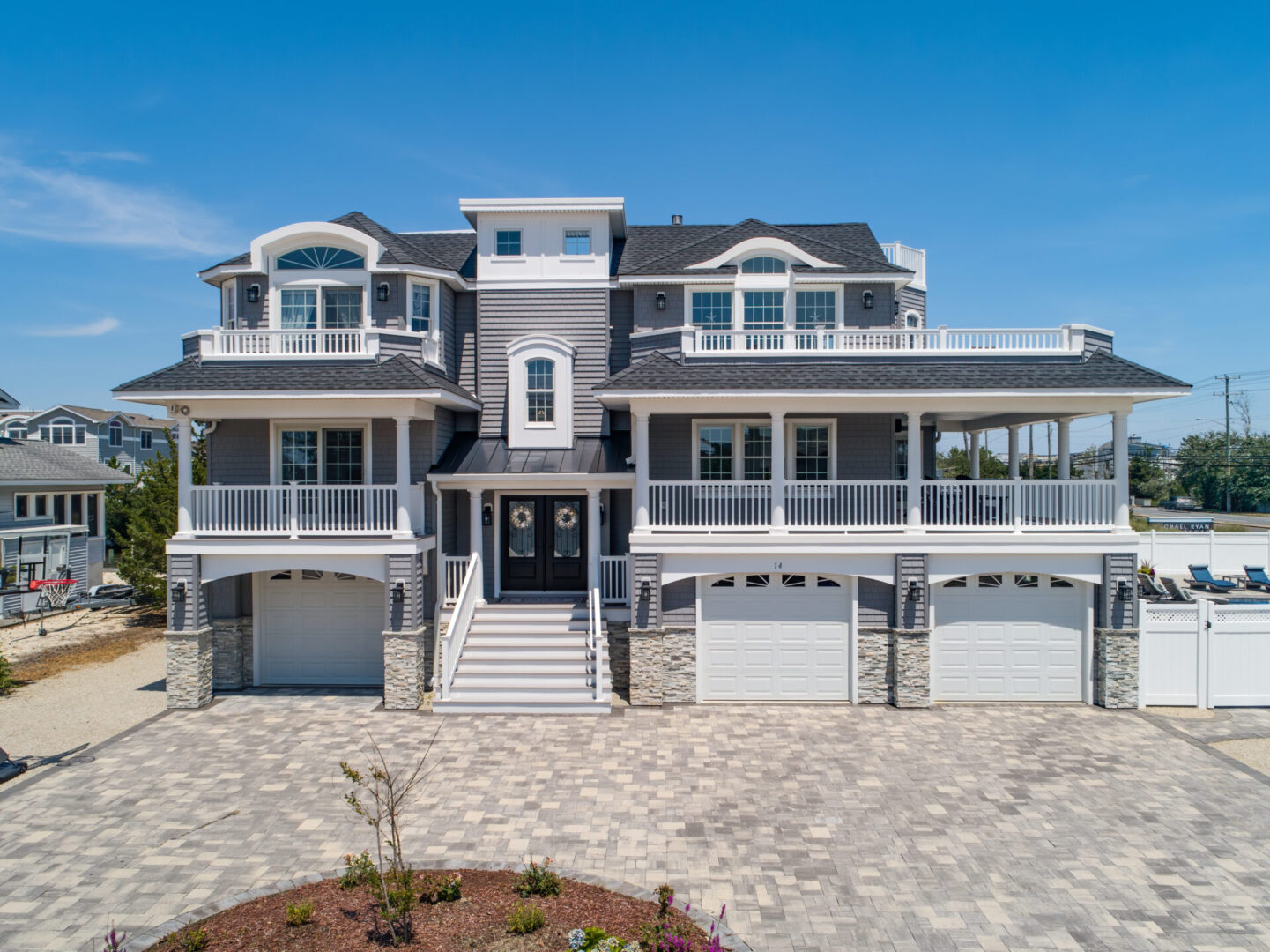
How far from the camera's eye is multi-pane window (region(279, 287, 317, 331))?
16625 millimetres

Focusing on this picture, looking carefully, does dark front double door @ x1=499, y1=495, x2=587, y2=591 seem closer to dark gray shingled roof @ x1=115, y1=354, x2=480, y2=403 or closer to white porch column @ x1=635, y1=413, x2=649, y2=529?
white porch column @ x1=635, y1=413, x2=649, y2=529

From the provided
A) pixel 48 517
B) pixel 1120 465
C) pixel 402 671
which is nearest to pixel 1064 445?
pixel 1120 465

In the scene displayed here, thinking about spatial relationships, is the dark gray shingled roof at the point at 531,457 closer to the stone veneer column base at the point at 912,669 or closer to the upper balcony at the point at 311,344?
the upper balcony at the point at 311,344

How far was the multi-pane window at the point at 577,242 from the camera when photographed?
57.6 feet

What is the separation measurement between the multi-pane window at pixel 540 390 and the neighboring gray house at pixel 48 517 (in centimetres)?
1771

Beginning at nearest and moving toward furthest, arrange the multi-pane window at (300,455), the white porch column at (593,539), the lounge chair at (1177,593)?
the white porch column at (593,539)
the multi-pane window at (300,455)
the lounge chair at (1177,593)

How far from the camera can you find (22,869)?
26.8ft

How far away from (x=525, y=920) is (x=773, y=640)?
27.3 feet

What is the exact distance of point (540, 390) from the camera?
54.7 ft

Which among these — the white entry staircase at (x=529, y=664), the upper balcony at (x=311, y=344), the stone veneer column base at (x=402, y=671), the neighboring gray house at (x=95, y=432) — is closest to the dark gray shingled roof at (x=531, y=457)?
the upper balcony at (x=311, y=344)

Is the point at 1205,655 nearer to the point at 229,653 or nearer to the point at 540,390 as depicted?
the point at 540,390

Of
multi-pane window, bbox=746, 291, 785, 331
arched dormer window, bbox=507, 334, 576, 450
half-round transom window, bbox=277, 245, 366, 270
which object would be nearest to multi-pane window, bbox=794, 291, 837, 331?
multi-pane window, bbox=746, 291, 785, 331

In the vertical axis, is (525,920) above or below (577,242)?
below

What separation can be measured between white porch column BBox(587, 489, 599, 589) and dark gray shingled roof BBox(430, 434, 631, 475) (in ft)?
1.95
